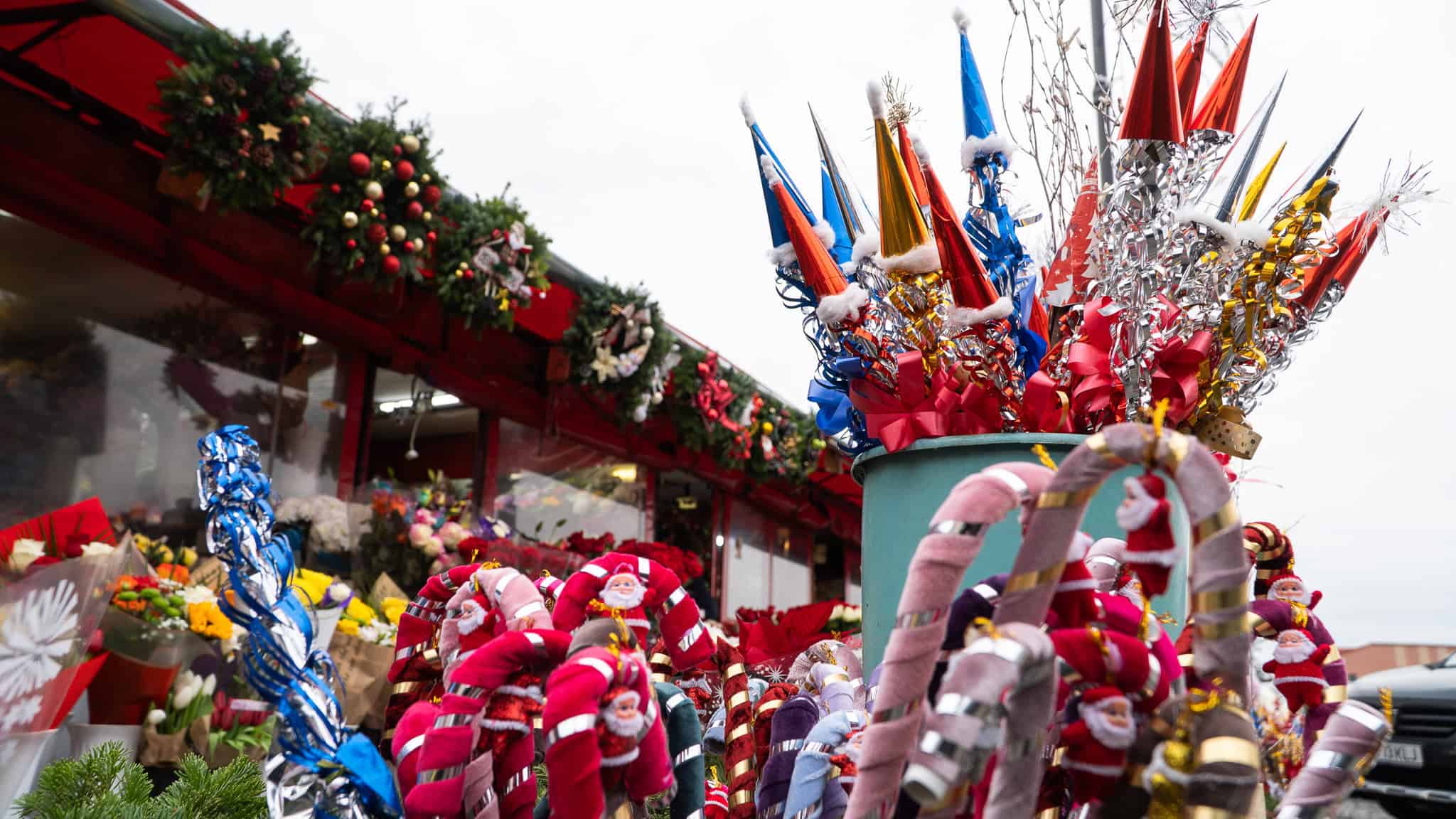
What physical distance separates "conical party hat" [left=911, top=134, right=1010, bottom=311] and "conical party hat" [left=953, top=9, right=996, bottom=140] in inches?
7.9

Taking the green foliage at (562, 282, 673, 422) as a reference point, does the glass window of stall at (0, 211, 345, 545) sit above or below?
below

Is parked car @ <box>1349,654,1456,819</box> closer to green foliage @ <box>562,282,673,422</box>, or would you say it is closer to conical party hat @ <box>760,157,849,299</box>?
green foliage @ <box>562,282,673,422</box>

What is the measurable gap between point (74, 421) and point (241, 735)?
4.55 feet

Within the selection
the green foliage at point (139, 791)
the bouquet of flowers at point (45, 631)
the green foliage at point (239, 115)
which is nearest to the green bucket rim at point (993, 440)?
the green foliage at point (139, 791)

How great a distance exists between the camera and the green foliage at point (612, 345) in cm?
392

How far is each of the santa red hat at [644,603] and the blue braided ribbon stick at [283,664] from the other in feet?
0.52

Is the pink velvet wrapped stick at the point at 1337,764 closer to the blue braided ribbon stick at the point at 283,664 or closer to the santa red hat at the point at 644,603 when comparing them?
the santa red hat at the point at 644,603

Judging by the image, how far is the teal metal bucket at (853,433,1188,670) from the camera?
2.90 feet

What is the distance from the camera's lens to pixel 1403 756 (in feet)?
11.1

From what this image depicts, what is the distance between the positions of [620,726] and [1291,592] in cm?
52

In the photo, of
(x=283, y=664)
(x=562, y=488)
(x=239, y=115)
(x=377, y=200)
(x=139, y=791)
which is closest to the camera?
(x=283, y=664)

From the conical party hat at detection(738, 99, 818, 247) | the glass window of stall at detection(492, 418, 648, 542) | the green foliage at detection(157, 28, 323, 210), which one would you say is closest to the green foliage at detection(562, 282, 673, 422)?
the glass window of stall at detection(492, 418, 648, 542)

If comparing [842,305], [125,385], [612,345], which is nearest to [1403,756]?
[612,345]

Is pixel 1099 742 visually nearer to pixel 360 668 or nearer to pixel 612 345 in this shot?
pixel 360 668
